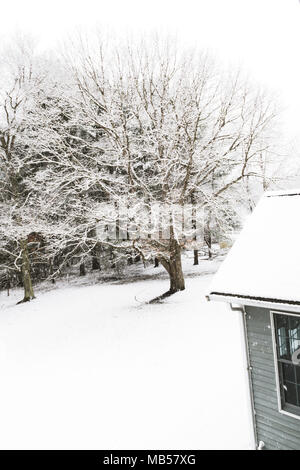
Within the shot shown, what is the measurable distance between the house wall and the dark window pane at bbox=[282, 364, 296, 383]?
261mm

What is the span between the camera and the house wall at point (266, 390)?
213 inches

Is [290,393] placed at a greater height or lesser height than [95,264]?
lesser

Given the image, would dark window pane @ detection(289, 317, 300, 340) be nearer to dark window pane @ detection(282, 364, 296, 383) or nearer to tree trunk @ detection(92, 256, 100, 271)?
dark window pane @ detection(282, 364, 296, 383)

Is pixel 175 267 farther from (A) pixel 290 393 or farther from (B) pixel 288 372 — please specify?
(A) pixel 290 393

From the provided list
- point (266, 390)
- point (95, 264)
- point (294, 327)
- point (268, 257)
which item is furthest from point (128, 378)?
point (95, 264)

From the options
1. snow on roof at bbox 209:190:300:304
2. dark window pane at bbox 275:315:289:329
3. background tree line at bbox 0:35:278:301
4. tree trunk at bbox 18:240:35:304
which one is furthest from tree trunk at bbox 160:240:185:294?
tree trunk at bbox 18:240:35:304

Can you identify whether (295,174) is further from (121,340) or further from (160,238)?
(121,340)

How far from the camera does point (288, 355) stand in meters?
5.38

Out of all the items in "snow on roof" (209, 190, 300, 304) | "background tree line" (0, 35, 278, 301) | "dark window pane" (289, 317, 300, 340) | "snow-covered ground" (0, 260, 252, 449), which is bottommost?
"snow-covered ground" (0, 260, 252, 449)

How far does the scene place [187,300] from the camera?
1445 cm

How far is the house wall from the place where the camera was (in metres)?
5.40

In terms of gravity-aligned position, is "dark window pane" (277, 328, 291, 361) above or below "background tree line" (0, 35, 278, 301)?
below

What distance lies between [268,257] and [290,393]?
2.42 metres

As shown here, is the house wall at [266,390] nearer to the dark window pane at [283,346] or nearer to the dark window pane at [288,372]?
the dark window pane at [283,346]
